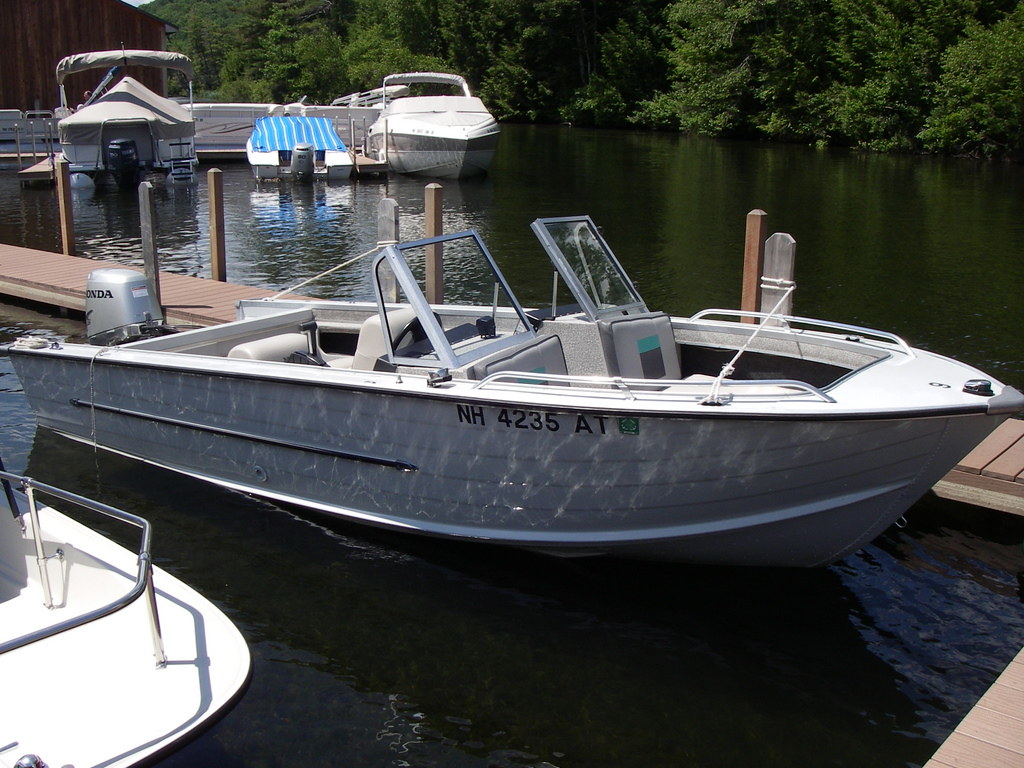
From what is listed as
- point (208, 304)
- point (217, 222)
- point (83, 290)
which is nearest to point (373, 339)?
point (208, 304)

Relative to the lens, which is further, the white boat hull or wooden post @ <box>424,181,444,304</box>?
the white boat hull

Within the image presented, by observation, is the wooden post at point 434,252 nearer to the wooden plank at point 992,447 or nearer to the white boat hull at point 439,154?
the wooden plank at point 992,447

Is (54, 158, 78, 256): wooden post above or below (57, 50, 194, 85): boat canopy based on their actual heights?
below

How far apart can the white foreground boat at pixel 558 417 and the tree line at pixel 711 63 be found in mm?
29442

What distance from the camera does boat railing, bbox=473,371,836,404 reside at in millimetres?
5270

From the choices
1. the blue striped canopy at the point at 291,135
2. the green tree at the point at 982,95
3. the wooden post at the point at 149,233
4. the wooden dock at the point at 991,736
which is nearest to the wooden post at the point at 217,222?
the wooden post at the point at 149,233

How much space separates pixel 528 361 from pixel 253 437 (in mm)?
1873

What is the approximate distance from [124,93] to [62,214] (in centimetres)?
1215

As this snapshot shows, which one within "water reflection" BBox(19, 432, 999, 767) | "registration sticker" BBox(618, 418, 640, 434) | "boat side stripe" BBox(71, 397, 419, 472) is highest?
"registration sticker" BBox(618, 418, 640, 434)

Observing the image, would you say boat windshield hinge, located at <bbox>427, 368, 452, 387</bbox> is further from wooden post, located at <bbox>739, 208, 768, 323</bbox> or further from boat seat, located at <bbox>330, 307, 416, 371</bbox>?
wooden post, located at <bbox>739, 208, 768, 323</bbox>

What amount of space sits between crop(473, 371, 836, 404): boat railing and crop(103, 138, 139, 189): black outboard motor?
2073cm

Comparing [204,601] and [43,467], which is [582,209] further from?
[204,601]

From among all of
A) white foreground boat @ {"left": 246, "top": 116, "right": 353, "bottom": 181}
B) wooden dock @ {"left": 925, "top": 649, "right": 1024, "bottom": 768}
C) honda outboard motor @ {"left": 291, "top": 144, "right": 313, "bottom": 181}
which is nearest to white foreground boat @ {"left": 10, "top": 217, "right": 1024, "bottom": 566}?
wooden dock @ {"left": 925, "top": 649, "right": 1024, "bottom": 768}

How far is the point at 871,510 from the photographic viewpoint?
17.9 ft
